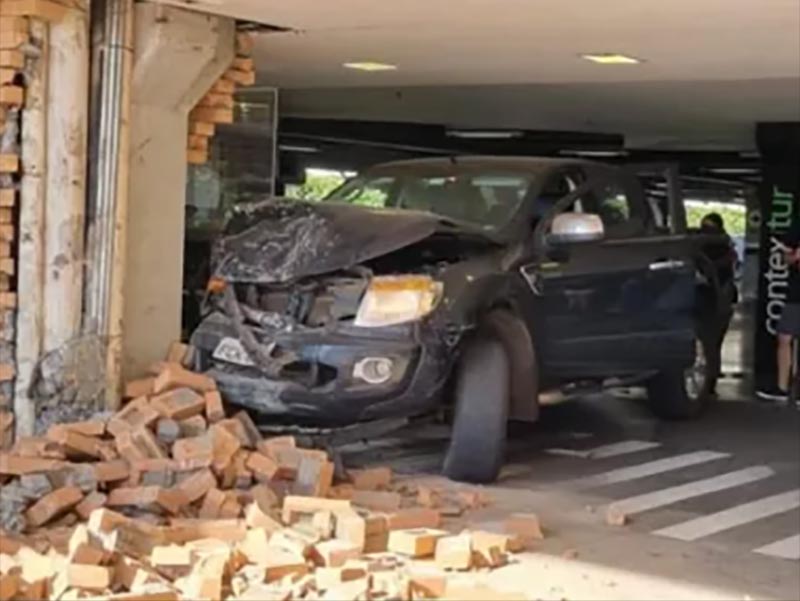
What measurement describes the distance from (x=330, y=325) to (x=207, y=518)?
1.49m

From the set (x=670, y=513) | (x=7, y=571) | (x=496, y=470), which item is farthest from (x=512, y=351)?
(x=7, y=571)

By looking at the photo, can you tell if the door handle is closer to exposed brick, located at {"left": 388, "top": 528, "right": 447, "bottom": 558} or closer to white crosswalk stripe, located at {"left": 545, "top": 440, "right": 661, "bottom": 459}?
white crosswalk stripe, located at {"left": 545, "top": 440, "right": 661, "bottom": 459}

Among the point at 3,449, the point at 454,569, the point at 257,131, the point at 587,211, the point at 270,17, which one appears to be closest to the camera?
the point at 454,569

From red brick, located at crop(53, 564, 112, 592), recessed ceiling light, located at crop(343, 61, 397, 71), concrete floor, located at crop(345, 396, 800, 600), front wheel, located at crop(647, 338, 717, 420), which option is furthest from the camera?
front wheel, located at crop(647, 338, 717, 420)

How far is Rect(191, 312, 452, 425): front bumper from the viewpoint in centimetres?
753

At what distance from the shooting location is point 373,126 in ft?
53.1

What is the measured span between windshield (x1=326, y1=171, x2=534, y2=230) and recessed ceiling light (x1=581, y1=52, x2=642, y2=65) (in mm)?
886

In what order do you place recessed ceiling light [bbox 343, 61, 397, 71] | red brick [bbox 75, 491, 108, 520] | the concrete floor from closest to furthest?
the concrete floor → red brick [bbox 75, 491, 108, 520] → recessed ceiling light [bbox 343, 61, 397, 71]

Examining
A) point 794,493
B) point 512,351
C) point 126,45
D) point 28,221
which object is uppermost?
point 126,45

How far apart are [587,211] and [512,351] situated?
1.52 meters

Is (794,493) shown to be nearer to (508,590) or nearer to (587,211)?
(587,211)

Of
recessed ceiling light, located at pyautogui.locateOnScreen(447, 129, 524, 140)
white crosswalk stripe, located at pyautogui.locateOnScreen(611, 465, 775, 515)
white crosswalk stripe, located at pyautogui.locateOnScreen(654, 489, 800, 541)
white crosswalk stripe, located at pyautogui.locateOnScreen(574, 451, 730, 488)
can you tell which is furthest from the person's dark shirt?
white crosswalk stripe, located at pyautogui.locateOnScreen(654, 489, 800, 541)

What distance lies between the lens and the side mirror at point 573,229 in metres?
8.52

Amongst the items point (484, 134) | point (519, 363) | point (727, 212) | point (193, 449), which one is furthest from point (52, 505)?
point (727, 212)
